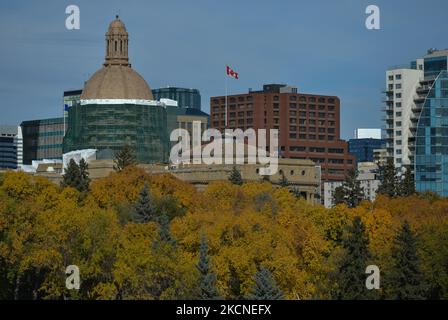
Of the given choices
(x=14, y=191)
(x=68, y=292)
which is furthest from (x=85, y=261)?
(x=14, y=191)

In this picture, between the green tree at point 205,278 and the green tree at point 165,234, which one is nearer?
the green tree at point 205,278

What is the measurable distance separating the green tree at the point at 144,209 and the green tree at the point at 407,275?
116 feet

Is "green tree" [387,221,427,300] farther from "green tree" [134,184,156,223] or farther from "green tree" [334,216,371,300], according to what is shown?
"green tree" [134,184,156,223]

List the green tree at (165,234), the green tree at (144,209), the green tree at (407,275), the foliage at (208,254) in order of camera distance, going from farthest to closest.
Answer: the green tree at (144,209), the green tree at (165,234), the foliage at (208,254), the green tree at (407,275)

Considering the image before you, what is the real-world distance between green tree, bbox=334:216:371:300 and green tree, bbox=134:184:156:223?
28.4m

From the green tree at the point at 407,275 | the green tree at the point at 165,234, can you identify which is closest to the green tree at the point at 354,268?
the green tree at the point at 407,275

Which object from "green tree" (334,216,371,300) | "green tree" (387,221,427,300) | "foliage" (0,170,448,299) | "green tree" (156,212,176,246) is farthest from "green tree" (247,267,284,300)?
"green tree" (156,212,176,246)

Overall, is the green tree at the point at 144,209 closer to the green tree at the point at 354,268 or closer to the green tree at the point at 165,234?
the green tree at the point at 165,234

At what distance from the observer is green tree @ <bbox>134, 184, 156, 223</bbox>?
158 metres

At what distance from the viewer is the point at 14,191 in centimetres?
17075

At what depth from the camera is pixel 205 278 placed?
116688mm

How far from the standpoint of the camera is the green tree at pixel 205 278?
113438mm
